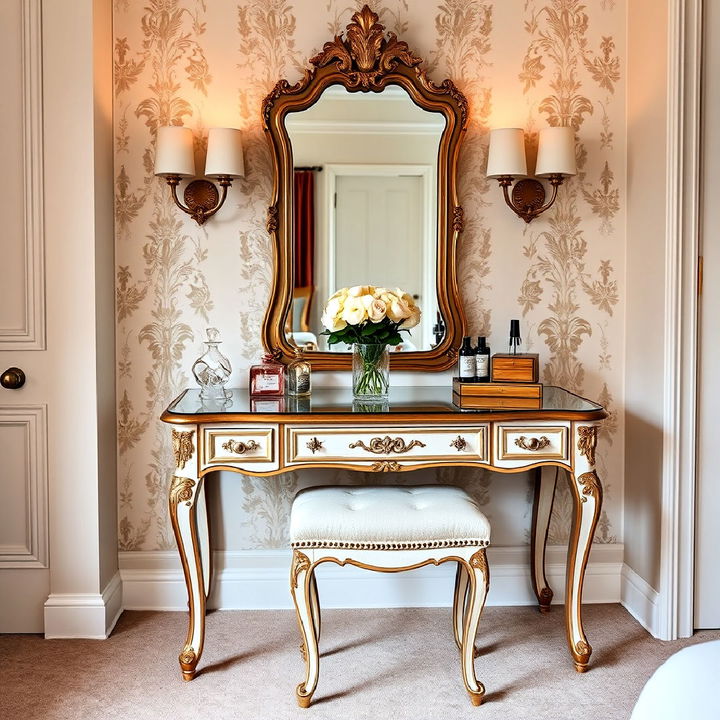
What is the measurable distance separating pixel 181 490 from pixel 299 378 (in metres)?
0.57

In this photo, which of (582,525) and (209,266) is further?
(209,266)

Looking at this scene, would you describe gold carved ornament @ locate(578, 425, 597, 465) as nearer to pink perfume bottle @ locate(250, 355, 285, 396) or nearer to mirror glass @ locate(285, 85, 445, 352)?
mirror glass @ locate(285, 85, 445, 352)

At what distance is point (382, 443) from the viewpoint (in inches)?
97.2

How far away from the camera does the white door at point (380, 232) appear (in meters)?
2.93

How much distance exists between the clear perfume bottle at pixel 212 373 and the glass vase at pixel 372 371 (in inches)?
17.9

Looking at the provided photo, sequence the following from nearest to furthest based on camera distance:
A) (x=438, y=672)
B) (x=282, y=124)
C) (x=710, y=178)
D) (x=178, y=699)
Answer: (x=178, y=699)
(x=438, y=672)
(x=710, y=178)
(x=282, y=124)

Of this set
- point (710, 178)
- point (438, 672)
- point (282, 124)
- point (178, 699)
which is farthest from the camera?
point (282, 124)

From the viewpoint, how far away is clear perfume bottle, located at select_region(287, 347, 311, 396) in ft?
9.09

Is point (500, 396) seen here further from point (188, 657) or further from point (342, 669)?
point (188, 657)

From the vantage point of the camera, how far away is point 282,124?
9.56ft

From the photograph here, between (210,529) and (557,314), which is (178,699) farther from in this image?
(557,314)

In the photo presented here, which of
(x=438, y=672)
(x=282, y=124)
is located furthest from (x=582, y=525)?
(x=282, y=124)

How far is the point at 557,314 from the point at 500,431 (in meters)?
0.76

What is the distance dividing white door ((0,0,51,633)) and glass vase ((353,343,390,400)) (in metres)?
1.07
